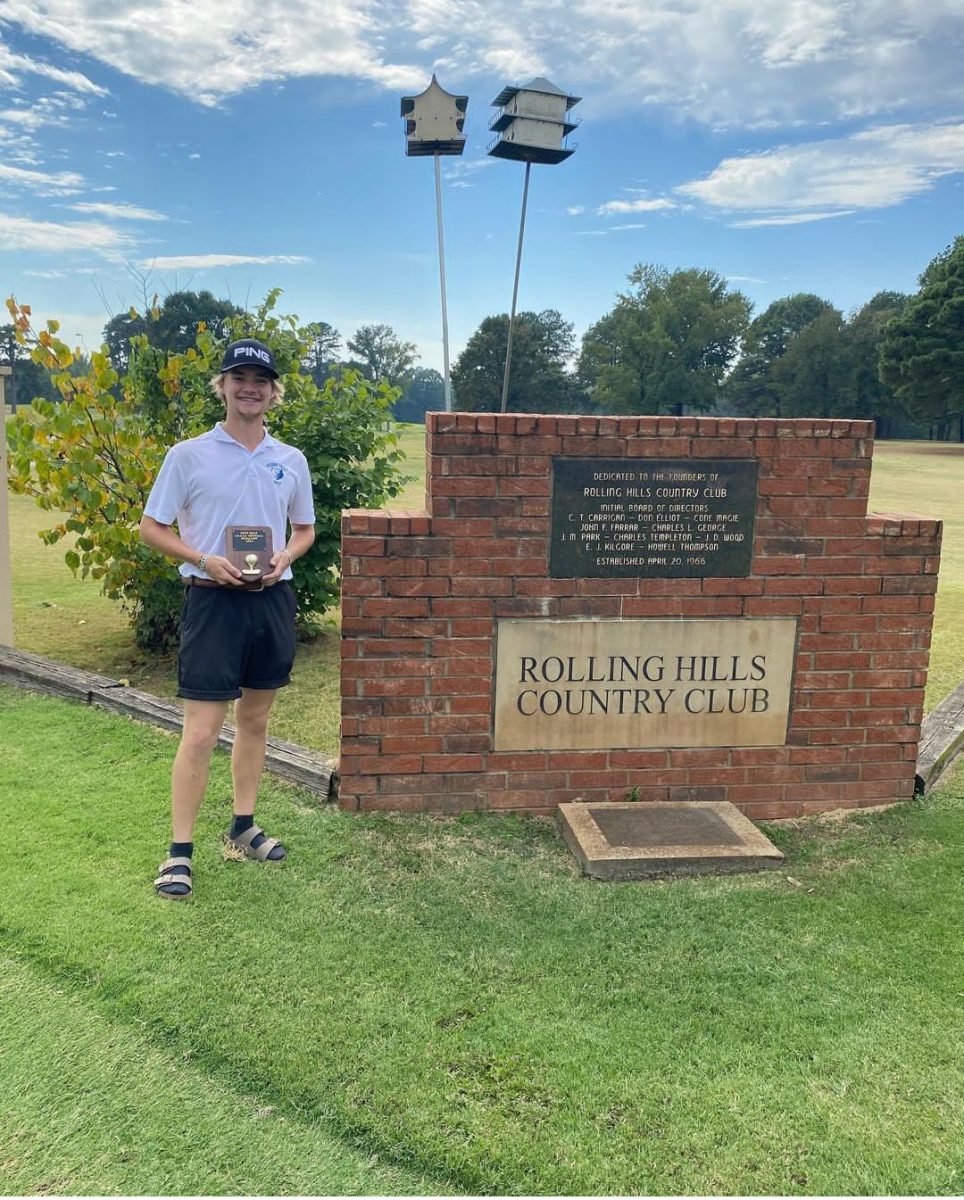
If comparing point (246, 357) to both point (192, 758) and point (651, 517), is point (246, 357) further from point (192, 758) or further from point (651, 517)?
point (651, 517)

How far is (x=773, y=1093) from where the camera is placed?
7.70ft

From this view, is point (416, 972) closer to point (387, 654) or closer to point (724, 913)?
point (724, 913)

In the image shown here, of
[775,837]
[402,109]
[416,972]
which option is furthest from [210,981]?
[402,109]

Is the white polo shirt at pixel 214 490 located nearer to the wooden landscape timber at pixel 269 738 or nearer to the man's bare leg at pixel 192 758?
the man's bare leg at pixel 192 758

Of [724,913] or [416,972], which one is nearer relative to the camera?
[416,972]

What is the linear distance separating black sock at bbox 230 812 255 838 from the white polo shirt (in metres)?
0.97

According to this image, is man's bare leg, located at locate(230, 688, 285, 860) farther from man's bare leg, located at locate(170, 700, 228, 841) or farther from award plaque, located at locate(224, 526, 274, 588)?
award plaque, located at locate(224, 526, 274, 588)

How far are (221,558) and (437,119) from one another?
66.3 ft

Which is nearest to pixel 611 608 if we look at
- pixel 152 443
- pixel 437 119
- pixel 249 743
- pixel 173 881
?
pixel 249 743

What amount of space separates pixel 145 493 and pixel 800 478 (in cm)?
410

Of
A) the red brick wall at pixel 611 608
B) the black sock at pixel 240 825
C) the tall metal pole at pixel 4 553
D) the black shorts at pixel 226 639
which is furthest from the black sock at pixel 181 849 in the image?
the tall metal pole at pixel 4 553

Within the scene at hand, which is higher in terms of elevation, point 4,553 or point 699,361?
point 699,361

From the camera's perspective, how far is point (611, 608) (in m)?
3.91

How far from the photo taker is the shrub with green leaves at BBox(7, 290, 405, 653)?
19.3 ft
